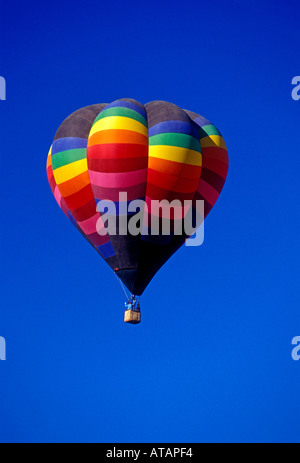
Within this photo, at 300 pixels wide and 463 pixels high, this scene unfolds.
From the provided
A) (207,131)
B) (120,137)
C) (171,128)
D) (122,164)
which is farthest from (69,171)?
(207,131)

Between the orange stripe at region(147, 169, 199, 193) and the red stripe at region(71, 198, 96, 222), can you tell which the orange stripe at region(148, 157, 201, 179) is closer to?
the orange stripe at region(147, 169, 199, 193)

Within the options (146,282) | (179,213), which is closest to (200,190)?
(179,213)

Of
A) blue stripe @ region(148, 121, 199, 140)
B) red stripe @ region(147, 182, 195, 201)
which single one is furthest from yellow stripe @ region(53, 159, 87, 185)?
blue stripe @ region(148, 121, 199, 140)

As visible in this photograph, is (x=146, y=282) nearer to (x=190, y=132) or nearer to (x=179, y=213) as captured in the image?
(x=179, y=213)

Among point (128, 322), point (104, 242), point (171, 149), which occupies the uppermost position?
point (171, 149)

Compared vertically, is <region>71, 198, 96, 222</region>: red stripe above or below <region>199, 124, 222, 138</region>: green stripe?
below

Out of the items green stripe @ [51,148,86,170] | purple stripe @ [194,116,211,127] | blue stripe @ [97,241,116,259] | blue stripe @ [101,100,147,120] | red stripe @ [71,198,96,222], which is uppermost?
purple stripe @ [194,116,211,127]

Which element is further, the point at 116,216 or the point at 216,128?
the point at 216,128

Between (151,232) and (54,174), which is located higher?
(54,174)
